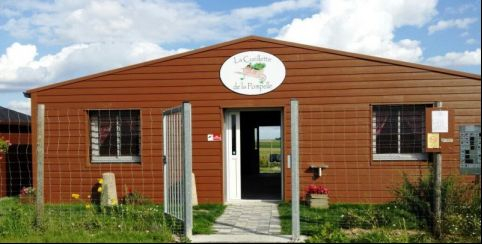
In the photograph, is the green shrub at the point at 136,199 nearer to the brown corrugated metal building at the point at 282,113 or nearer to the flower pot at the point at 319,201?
the brown corrugated metal building at the point at 282,113

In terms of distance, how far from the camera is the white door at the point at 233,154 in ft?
39.2

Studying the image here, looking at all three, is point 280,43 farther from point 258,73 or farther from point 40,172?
point 40,172

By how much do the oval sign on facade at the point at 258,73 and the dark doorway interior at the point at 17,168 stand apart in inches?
251

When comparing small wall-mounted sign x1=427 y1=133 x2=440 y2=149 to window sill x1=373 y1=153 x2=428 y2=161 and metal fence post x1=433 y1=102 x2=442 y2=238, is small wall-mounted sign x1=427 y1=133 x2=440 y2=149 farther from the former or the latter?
window sill x1=373 y1=153 x2=428 y2=161

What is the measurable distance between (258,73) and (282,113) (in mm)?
978

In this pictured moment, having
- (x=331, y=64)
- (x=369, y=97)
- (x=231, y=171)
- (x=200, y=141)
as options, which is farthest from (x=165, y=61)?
(x=369, y=97)

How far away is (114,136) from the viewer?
12.1 m

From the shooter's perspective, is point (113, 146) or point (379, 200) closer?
point (379, 200)

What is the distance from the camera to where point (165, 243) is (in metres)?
7.07

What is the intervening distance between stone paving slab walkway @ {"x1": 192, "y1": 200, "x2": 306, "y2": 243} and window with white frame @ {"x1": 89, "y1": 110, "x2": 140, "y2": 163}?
98.8 inches

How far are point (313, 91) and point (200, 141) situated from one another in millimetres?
2585

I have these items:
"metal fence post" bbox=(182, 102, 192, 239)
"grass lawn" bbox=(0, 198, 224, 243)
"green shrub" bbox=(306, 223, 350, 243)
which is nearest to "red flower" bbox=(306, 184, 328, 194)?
"grass lawn" bbox=(0, 198, 224, 243)

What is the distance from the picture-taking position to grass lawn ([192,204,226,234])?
27.0ft

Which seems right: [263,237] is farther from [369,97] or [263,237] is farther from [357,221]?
[369,97]
